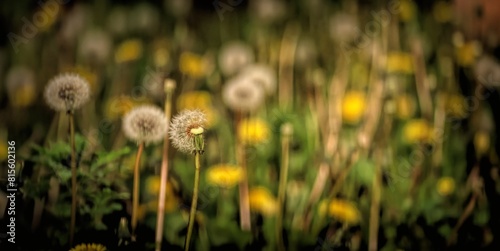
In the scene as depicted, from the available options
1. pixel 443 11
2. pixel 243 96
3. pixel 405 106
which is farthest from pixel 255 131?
pixel 443 11

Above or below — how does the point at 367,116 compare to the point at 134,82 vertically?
below

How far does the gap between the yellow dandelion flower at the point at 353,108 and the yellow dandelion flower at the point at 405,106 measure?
0.35 feet

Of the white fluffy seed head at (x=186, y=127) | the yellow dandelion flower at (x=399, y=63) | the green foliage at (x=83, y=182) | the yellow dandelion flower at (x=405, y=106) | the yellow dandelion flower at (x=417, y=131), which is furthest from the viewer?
the yellow dandelion flower at (x=399, y=63)

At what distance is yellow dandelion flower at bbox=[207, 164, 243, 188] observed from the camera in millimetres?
1270

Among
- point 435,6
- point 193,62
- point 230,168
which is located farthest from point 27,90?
point 435,6

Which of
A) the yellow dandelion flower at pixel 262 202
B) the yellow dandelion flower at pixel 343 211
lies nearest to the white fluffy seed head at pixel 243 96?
the yellow dandelion flower at pixel 262 202

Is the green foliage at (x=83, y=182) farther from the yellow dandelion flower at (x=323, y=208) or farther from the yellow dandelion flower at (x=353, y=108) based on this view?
the yellow dandelion flower at (x=353, y=108)

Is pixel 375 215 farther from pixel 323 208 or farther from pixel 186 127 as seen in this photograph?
pixel 186 127

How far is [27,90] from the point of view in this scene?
1650 mm

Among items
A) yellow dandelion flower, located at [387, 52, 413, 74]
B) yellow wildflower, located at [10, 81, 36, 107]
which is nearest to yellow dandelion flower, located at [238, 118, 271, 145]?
yellow dandelion flower, located at [387, 52, 413, 74]

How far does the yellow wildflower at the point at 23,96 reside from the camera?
1.60m

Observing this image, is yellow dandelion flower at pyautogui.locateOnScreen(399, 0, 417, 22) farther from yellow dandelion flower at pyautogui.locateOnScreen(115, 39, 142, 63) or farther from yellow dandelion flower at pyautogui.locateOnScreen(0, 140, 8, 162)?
yellow dandelion flower at pyautogui.locateOnScreen(0, 140, 8, 162)

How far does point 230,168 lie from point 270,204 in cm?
14

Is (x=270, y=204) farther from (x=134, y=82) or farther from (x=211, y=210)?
(x=134, y=82)
